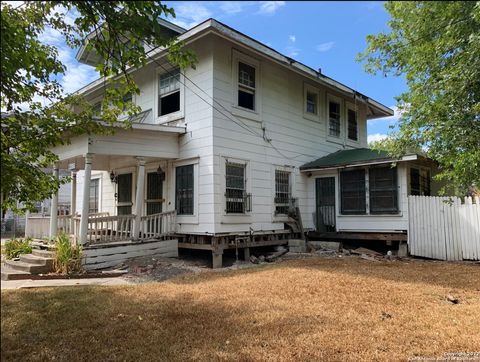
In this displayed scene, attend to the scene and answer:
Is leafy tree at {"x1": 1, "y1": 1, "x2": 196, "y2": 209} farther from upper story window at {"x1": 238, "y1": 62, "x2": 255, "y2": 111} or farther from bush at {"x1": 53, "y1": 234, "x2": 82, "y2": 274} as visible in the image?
upper story window at {"x1": 238, "y1": 62, "x2": 255, "y2": 111}

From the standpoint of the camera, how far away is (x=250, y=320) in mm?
4727

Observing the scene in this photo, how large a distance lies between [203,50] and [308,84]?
4.57m

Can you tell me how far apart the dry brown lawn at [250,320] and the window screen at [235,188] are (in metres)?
3.26

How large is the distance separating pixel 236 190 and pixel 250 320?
19.9 feet

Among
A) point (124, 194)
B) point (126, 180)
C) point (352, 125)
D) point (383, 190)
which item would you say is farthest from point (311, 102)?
point (124, 194)

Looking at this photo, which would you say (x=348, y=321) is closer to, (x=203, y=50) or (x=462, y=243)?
(x=462, y=243)

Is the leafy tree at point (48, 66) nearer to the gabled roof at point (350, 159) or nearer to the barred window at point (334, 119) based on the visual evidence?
the gabled roof at point (350, 159)

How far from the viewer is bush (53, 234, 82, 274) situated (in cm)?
823

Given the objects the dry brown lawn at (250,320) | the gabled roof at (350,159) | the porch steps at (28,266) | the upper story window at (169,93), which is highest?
the upper story window at (169,93)

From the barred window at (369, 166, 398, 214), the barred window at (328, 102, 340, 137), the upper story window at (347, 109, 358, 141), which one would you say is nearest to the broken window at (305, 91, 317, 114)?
the barred window at (328, 102, 340, 137)

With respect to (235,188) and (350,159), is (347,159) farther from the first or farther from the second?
(235,188)

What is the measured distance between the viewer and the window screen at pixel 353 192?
39.6 feet

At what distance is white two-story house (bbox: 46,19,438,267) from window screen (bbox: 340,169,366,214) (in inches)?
1.3

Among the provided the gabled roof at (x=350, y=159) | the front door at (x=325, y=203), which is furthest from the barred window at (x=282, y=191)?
the front door at (x=325, y=203)
